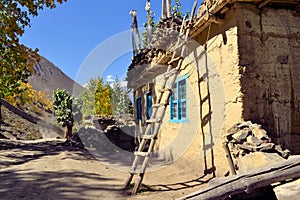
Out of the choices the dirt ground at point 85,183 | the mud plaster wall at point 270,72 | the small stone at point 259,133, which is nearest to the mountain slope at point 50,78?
the dirt ground at point 85,183

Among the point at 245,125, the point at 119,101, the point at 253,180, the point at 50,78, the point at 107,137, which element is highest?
the point at 50,78

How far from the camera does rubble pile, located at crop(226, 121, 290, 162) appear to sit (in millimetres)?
3682

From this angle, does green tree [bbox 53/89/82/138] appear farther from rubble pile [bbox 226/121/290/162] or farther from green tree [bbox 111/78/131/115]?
rubble pile [bbox 226/121/290/162]

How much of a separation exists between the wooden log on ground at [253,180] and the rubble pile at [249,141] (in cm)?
68

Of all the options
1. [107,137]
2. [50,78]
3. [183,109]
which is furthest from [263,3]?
[50,78]

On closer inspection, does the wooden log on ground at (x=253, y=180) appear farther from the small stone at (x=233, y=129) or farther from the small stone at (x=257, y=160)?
the small stone at (x=233, y=129)

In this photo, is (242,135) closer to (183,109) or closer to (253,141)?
(253,141)

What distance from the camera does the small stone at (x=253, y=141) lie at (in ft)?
12.6

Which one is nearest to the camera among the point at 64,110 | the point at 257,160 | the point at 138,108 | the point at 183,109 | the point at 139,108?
the point at 257,160

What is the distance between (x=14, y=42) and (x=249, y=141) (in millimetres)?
8967

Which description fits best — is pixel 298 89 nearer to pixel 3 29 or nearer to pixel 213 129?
pixel 213 129

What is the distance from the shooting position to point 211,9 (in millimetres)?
4824

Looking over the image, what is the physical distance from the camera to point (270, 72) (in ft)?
15.1

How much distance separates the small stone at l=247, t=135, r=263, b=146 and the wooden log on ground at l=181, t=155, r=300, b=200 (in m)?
0.84
